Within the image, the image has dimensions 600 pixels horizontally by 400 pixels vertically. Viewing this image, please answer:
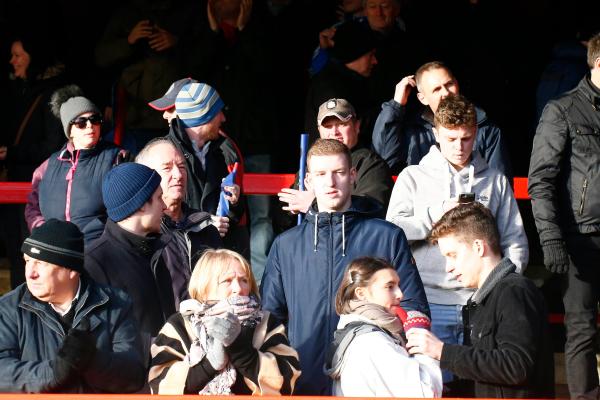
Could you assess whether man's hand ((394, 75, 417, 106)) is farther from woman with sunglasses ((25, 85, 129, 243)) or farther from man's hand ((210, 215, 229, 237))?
woman with sunglasses ((25, 85, 129, 243))

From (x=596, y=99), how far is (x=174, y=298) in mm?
2646

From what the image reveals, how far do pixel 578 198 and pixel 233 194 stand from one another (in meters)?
1.87

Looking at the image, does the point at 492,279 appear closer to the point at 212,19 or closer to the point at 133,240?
the point at 133,240

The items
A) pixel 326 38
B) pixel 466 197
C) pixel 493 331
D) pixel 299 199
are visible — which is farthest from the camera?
pixel 326 38

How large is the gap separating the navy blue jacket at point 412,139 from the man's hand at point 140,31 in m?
2.11

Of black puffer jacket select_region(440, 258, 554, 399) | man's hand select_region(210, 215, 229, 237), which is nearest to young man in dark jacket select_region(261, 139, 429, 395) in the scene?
man's hand select_region(210, 215, 229, 237)

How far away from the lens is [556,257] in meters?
7.85

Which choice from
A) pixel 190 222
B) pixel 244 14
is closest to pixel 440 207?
pixel 190 222

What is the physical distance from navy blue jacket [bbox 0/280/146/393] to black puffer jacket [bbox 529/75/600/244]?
8.95 feet

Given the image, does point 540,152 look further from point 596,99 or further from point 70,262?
point 70,262

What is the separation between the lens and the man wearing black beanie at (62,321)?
603cm

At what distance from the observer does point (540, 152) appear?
8.08 metres

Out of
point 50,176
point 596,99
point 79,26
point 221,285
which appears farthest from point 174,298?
point 79,26

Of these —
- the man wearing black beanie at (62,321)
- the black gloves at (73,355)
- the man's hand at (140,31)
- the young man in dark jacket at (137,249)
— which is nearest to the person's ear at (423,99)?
the young man in dark jacket at (137,249)
